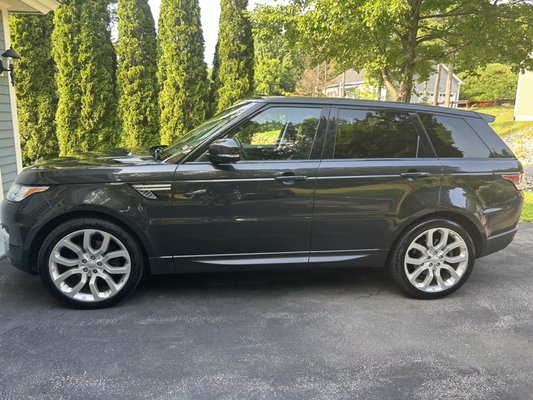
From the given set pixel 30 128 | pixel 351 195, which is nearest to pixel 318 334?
pixel 351 195

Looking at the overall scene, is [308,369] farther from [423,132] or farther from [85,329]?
[423,132]

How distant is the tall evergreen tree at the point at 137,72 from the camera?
10.7m

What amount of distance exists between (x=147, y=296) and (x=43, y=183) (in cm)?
128

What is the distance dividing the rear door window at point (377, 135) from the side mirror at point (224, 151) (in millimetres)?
872

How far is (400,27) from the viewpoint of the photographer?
862 centimetres

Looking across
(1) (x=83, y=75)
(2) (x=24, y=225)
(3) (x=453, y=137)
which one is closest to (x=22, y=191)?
(2) (x=24, y=225)

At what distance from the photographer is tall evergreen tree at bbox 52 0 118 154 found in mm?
10250

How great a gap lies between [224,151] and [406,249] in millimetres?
1831

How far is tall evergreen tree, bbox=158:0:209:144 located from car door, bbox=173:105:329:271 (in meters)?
7.73

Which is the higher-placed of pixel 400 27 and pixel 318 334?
pixel 400 27

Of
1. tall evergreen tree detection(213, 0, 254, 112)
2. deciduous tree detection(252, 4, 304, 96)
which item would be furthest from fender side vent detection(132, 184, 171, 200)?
tall evergreen tree detection(213, 0, 254, 112)

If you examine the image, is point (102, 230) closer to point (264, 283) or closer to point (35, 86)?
point (264, 283)

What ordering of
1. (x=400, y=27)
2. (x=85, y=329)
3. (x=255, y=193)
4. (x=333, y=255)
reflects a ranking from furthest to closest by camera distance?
(x=400, y=27), (x=333, y=255), (x=255, y=193), (x=85, y=329)

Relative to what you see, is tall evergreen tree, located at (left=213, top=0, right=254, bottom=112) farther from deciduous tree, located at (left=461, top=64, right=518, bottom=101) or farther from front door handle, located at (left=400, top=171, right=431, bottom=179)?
deciduous tree, located at (left=461, top=64, right=518, bottom=101)
